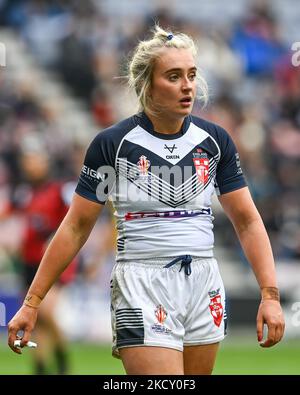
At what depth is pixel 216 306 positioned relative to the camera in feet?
18.0

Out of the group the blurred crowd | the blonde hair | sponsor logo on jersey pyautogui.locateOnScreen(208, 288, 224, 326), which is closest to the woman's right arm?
the blonde hair

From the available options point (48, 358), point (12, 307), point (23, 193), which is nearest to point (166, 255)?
point (48, 358)

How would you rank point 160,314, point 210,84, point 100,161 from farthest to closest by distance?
1. point 210,84
2. point 100,161
3. point 160,314

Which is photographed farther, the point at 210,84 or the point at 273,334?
the point at 210,84

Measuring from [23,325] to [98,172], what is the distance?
83 centimetres

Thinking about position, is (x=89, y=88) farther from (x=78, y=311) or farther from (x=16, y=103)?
(x=78, y=311)

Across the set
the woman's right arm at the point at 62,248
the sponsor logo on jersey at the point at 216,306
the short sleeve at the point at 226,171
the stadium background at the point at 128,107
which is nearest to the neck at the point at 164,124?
the short sleeve at the point at 226,171

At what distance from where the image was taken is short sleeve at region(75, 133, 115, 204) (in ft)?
17.9

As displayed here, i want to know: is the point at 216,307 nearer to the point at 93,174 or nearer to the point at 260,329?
the point at 260,329

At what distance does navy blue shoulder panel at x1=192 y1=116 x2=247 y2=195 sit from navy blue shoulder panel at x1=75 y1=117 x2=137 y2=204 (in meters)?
0.39

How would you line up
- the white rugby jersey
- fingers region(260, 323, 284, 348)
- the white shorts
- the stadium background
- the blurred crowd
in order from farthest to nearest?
the blurred crowd
the stadium background
the white rugby jersey
the white shorts
fingers region(260, 323, 284, 348)

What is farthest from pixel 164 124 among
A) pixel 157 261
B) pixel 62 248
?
pixel 62 248

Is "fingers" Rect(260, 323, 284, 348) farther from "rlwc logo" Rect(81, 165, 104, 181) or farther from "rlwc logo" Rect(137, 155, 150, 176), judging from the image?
"rlwc logo" Rect(81, 165, 104, 181)

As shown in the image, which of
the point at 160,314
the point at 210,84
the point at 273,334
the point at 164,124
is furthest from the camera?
the point at 210,84
